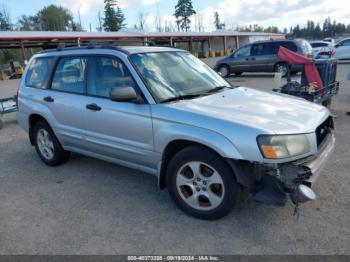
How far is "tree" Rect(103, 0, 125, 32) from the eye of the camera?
82.1 meters

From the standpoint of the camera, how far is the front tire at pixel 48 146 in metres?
5.09

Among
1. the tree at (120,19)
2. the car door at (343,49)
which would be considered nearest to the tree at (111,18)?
the tree at (120,19)

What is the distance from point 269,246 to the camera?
114 inches

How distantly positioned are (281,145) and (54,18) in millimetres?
101354

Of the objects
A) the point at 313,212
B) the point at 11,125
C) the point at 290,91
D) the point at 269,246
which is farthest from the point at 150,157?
the point at 11,125

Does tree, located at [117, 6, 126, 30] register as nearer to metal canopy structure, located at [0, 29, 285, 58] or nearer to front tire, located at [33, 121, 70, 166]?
metal canopy structure, located at [0, 29, 285, 58]

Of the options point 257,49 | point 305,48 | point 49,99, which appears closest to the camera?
point 49,99

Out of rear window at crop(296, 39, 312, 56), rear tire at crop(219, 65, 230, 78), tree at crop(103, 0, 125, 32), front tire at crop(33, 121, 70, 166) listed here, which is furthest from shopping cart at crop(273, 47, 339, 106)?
tree at crop(103, 0, 125, 32)

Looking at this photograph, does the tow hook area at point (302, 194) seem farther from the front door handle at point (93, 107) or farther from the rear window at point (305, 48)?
the rear window at point (305, 48)

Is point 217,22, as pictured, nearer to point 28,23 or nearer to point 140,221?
point 28,23

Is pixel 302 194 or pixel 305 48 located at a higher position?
pixel 305 48

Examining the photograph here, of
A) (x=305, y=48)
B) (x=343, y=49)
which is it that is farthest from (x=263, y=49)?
(x=343, y=49)

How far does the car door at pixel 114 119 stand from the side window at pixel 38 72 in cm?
115

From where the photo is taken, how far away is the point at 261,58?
16.0m
